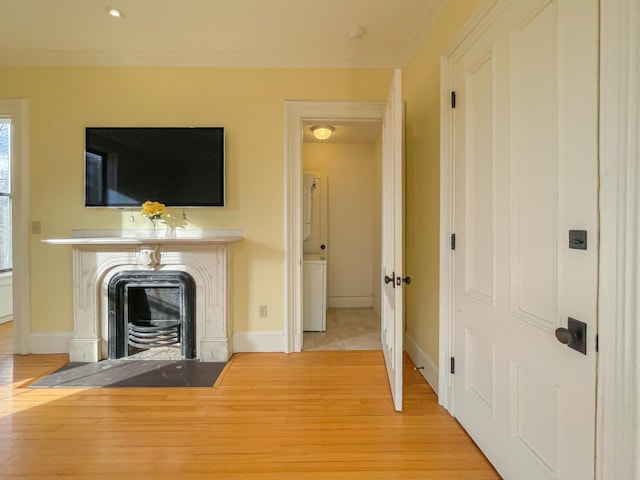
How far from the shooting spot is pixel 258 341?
2.81m

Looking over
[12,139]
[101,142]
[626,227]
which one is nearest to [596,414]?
[626,227]

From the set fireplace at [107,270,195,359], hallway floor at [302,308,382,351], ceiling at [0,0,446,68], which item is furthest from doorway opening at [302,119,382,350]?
fireplace at [107,270,195,359]

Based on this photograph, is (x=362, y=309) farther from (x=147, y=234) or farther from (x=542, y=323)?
(x=542, y=323)

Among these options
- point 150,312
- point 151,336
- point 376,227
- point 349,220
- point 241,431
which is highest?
point 349,220

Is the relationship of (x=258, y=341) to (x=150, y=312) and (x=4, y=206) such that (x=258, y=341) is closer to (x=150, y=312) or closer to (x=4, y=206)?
(x=150, y=312)

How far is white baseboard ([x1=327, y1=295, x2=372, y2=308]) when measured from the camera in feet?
14.6

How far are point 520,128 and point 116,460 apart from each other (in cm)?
250

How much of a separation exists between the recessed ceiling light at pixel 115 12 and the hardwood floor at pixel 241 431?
108 inches

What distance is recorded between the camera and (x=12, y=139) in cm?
274

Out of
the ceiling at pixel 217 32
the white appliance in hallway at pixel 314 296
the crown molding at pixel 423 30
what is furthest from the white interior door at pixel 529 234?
the white appliance in hallway at pixel 314 296

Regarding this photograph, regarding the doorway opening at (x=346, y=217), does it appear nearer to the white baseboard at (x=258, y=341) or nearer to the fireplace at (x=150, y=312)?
the white baseboard at (x=258, y=341)

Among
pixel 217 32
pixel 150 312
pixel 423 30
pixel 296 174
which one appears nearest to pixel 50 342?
pixel 150 312

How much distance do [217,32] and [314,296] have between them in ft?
8.66

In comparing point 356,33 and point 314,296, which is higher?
point 356,33
